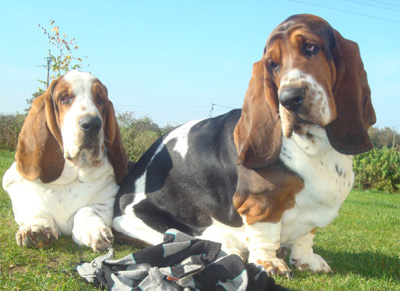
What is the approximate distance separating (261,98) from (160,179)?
1022 mm

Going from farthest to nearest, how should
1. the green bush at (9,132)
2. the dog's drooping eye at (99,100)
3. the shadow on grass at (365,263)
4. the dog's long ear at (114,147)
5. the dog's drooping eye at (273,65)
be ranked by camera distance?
the green bush at (9,132)
the dog's long ear at (114,147)
the dog's drooping eye at (99,100)
the shadow on grass at (365,263)
the dog's drooping eye at (273,65)

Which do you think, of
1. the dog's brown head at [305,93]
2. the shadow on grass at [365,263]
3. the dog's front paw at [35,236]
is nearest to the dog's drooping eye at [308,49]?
the dog's brown head at [305,93]

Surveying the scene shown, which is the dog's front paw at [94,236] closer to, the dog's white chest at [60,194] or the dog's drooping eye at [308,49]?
the dog's white chest at [60,194]

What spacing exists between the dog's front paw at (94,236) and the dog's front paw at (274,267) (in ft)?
3.57

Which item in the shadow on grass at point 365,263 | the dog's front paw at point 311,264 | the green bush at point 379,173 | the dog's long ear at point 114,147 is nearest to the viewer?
the dog's front paw at point 311,264

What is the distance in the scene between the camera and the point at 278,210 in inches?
104

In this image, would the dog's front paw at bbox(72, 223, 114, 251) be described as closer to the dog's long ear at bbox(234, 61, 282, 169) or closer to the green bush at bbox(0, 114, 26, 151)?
the dog's long ear at bbox(234, 61, 282, 169)

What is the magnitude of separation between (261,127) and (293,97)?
43cm

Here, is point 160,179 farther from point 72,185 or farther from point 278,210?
point 278,210

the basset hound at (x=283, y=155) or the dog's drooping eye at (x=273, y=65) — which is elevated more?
the dog's drooping eye at (x=273, y=65)

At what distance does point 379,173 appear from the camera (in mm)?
18609

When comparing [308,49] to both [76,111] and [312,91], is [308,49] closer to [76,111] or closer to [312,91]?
[312,91]

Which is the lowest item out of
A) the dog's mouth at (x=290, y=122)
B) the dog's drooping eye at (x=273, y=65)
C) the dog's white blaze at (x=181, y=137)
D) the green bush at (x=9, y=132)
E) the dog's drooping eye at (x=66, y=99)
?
the green bush at (x=9, y=132)

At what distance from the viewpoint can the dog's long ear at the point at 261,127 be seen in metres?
2.60
